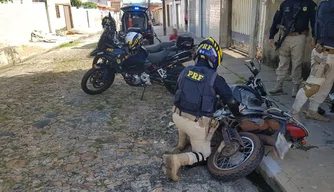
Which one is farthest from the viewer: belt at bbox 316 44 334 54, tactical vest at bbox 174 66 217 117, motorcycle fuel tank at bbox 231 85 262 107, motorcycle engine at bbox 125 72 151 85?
motorcycle engine at bbox 125 72 151 85

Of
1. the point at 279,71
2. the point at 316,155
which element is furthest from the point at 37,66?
the point at 316,155

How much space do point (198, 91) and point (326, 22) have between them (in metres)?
1.98

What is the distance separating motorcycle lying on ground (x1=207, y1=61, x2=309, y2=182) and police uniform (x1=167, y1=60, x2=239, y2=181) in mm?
183

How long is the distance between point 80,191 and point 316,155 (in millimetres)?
2519

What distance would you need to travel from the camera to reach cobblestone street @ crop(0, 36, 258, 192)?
9.19 feet

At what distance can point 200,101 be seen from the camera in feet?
8.80

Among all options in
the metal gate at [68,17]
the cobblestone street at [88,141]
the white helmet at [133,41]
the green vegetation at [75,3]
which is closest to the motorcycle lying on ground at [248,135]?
the cobblestone street at [88,141]

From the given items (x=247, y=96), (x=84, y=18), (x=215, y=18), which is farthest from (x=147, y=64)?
(x=84, y=18)

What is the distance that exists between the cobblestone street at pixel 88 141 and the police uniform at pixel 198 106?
0.27 m

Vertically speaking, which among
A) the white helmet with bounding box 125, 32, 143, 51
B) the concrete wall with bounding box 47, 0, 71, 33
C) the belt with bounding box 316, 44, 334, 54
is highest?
the concrete wall with bounding box 47, 0, 71, 33

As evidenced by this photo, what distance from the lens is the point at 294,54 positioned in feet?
14.5

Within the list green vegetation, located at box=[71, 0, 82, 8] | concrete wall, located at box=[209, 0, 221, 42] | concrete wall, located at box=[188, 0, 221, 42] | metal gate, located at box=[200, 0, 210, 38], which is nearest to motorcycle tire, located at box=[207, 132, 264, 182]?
concrete wall, located at box=[188, 0, 221, 42]

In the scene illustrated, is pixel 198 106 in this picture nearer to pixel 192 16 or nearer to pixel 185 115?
pixel 185 115

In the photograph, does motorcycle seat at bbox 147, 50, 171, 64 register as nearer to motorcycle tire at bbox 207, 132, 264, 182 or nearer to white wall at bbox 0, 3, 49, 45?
motorcycle tire at bbox 207, 132, 264, 182
